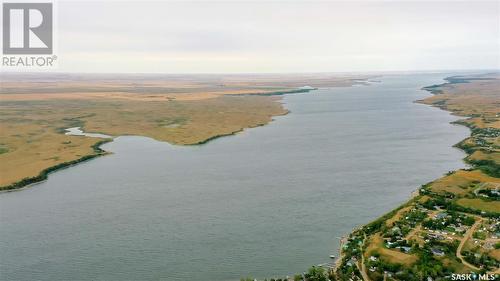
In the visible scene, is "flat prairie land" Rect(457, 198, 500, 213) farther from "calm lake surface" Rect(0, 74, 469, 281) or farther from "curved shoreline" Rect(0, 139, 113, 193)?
"curved shoreline" Rect(0, 139, 113, 193)

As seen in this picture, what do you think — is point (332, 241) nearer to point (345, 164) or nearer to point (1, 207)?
point (345, 164)

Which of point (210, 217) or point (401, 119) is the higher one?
point (401, 119)

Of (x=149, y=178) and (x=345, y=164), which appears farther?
(x=345, y=164)

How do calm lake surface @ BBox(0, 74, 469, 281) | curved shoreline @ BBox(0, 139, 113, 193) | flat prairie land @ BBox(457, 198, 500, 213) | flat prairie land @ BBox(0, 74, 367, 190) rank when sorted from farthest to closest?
flat prairie land @ BBox(0, 74, 367, 190) → curved shoreline @ BBox(0, 139, 113, 193) → flat prairie land @ BBox(457, 198, 500, 213) → calm lake surface @ BBox(0, 74, 469, 281)

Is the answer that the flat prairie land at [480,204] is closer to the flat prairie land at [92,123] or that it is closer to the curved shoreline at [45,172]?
the flat prairie land at [92,123]

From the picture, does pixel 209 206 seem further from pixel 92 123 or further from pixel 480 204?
pixel 92 123

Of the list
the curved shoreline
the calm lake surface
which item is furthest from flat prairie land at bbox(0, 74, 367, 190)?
the calm lake surface

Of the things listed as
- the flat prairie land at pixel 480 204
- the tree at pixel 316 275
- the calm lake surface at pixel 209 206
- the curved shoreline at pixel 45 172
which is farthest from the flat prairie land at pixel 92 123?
the flat prairie land at pixel 480 204

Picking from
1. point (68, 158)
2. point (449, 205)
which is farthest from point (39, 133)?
point (449, 205)
